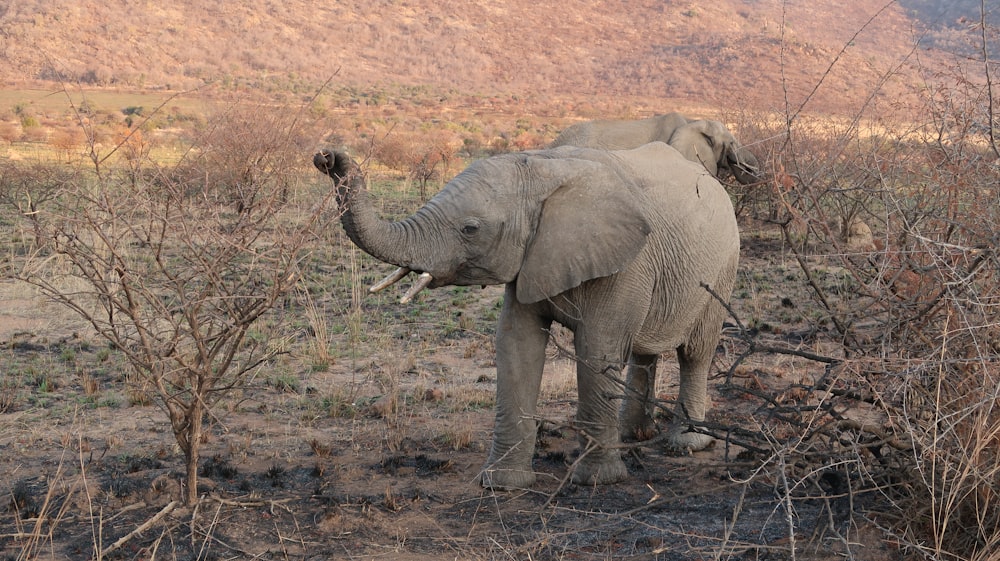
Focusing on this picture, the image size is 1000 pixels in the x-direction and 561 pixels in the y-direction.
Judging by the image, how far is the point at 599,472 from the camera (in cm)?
585

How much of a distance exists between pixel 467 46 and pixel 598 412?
84.1 metres

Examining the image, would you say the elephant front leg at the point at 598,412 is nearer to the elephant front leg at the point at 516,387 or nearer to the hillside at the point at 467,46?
the elephant front leg at the point at 516,387

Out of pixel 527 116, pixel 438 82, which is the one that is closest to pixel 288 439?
pixel 527 116

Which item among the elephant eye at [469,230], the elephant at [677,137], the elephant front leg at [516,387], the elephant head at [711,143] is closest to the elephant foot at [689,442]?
the elephant front leg at [516,387]

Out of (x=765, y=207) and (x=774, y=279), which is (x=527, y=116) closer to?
(x=765, y=207)

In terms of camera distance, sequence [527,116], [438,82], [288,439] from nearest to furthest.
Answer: [288,439], [527,116], [438,82]

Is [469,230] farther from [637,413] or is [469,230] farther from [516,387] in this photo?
[637,413]

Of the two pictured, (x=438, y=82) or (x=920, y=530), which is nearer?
(x=920, y=530)

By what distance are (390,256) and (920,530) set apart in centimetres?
285

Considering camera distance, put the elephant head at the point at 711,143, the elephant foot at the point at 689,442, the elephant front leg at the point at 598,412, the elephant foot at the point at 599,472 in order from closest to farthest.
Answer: the elephant front leg at the point at 598,412 < the elephant foot at the point at 599,472 < the elephant foot at the point at 689,442 < the elephant head at the point at 711,143

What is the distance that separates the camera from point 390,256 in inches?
204

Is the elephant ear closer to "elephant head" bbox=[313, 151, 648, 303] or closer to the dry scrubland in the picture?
"elephant head" bbox=[313, 151, 648, 303]

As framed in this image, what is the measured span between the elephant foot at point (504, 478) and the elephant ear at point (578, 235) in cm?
105

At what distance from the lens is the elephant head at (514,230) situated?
526 centimetres
